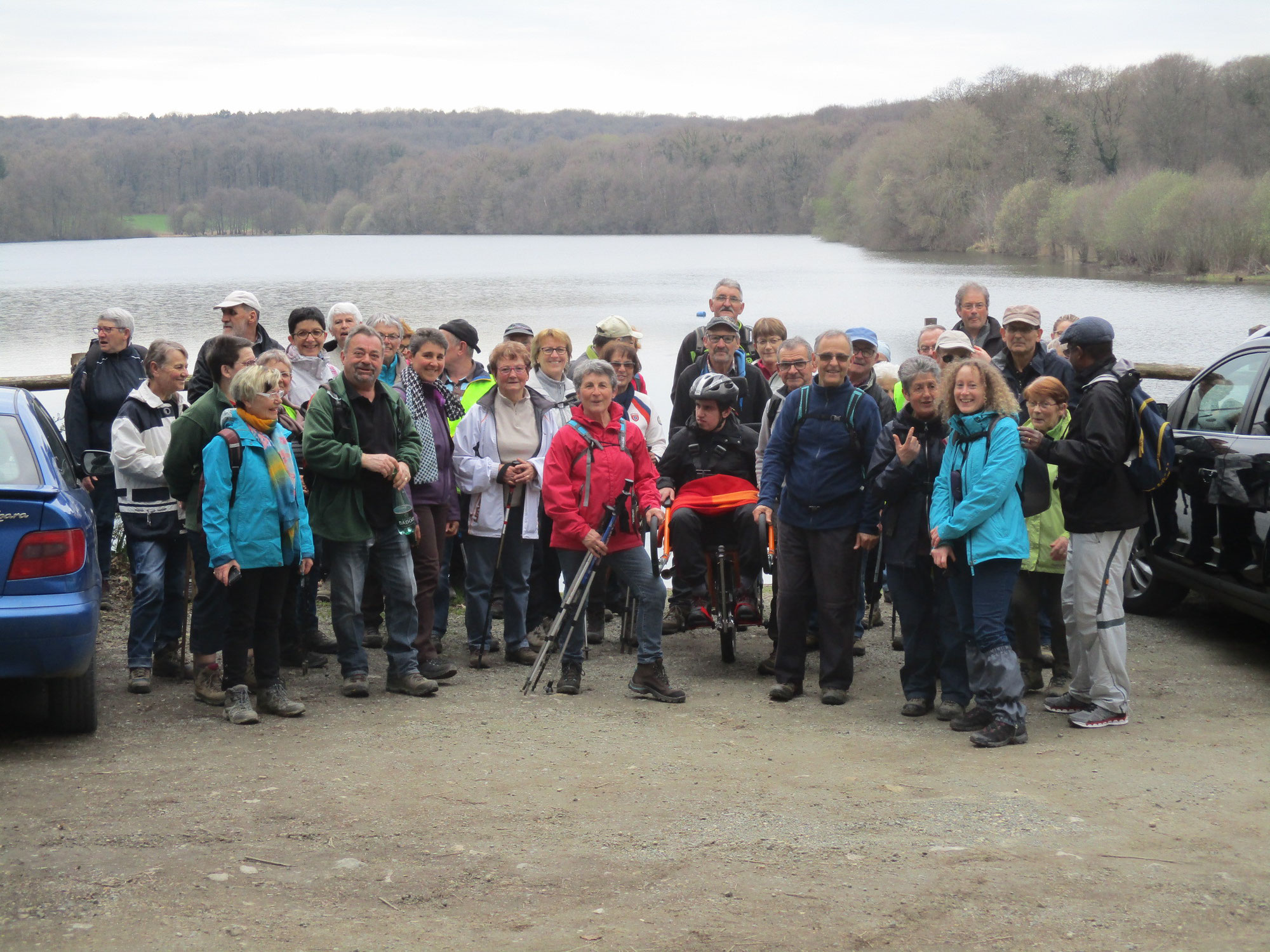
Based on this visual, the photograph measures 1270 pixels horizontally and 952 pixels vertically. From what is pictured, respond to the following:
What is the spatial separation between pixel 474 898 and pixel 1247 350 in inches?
220

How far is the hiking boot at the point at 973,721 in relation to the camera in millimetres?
5879

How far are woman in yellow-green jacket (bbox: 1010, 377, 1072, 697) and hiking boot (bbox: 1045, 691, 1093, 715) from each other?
241 mm

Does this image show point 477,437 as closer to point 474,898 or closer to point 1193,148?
point 474,898

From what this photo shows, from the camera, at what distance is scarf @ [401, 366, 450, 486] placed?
22.3ft

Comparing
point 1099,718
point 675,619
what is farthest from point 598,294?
point 1099,718

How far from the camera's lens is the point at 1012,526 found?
566cm

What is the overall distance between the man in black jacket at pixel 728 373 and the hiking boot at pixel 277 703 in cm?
300

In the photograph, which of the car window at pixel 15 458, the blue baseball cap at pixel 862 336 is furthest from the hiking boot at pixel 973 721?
the car window at pixel 15 458

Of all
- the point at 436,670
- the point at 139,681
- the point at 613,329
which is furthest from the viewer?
the point at 613,329

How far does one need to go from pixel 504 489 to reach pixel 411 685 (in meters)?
1.32

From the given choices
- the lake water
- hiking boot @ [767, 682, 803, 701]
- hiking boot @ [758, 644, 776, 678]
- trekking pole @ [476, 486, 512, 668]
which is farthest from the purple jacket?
the lake water

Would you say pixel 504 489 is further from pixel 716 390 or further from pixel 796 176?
pixel 796 176

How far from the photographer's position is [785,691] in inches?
257

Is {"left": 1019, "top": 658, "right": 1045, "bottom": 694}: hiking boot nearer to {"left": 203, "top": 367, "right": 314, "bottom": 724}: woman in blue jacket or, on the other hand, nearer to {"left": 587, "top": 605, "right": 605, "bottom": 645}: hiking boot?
{"left": 587, "top": 605, "right": 605, "bottom": 645}: hiking boot
